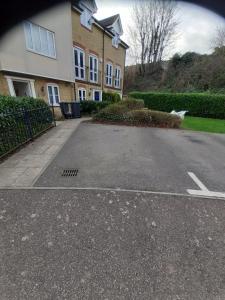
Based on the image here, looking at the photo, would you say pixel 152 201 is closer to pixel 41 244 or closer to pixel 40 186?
pixel 41 244

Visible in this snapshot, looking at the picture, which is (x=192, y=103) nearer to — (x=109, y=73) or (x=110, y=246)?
(x=109, y=73)

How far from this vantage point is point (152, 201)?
2.75m

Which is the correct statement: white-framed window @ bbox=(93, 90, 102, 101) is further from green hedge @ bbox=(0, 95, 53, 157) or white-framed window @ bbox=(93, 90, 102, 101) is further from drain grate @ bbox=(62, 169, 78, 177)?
drain grate @ bbox=(62, 169, 78, 177)

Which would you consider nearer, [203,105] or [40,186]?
[40,186]

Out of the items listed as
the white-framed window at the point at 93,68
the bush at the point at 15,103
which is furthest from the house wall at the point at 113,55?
the bush at the point at 15,103

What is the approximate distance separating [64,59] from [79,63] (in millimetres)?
3206

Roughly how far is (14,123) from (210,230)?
542 centimetres

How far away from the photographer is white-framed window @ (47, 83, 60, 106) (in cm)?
1134

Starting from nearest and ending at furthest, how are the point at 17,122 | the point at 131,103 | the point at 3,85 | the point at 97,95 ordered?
1. the point at 17,122
2. the point at 3,85
3. the point at 131,103
4. the point at 97,95

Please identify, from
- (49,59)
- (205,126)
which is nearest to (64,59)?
(49,59)

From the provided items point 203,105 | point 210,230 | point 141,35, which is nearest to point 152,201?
point 210,230

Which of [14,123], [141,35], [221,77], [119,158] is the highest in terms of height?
[141,35]

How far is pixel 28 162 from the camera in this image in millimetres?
4242

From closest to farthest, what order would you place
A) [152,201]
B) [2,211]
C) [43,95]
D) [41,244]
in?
[41,244] → [2,211] → [152,201] → [43,95]
